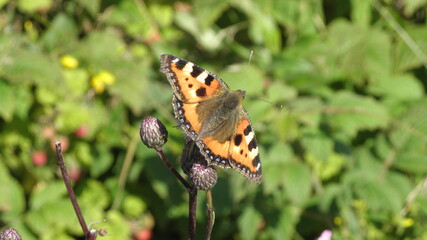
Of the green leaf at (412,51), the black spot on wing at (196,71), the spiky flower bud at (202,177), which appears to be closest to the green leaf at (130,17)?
the green leaf at (412,51)

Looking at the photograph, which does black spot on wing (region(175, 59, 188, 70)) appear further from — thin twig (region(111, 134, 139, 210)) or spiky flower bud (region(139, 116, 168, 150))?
thin twig (region(111, 134, 139, 210))

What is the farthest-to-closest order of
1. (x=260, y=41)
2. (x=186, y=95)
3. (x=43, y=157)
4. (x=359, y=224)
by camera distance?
(x=260, y=41), (x=43, y=157), (x=359, y=224), (x=186, y=95)

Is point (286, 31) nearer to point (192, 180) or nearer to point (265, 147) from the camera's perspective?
point (265, 147)

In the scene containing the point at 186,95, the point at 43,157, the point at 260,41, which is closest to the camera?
the point at 186,95

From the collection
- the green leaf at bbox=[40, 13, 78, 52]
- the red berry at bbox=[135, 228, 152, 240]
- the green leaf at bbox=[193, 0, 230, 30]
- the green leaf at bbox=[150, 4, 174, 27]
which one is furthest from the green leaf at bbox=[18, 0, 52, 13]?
the red berry at bbox=[135, 228, 152, 240]

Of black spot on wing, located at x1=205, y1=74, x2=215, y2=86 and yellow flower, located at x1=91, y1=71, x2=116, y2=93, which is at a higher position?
black spot on wing, located at x1=205, y1=74, x2=215, y2=86

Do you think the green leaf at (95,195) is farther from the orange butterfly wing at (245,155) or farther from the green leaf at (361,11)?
the orange butterfly wing at (245,155)

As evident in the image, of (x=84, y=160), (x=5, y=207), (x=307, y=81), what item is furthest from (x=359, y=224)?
(x=5, y=207)
